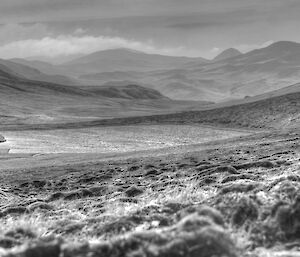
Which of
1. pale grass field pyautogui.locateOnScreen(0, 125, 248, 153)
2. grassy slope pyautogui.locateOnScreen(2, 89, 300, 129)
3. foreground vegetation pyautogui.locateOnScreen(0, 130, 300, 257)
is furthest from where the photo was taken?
grassy slope pyautogui.locateOnScreen(2, 89, 300, 129)

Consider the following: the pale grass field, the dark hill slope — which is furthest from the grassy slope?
the pale grass field

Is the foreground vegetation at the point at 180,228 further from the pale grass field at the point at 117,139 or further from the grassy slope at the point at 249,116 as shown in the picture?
the grassy slope at the point at 249,116

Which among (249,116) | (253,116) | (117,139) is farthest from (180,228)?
(249,116)

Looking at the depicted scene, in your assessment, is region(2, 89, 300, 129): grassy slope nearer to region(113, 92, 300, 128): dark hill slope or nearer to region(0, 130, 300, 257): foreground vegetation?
region(113, 92, 300, 128): dark hill slope

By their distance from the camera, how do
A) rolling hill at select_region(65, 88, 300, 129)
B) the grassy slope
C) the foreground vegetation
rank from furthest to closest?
the grassy slope → rolling hill at select_region(65, 88, 300, 129) → the foreground vegetation

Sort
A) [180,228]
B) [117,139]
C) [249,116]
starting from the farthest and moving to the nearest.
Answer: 1. [249,116]
2. [117,139]
3. [180,228]

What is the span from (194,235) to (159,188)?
15622 millimetres

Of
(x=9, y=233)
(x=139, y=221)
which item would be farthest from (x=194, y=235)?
(x=9, y=233)

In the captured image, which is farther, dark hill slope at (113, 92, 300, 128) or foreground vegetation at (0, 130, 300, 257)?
dark hill slope at (113, 92, 300, 128)

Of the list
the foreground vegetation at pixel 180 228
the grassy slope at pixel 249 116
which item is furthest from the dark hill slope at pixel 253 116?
the foreground vegetation at pixel 180 228

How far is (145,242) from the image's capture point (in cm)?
945

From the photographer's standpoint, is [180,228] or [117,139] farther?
[117,139]

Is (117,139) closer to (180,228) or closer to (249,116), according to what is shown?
(249,116)

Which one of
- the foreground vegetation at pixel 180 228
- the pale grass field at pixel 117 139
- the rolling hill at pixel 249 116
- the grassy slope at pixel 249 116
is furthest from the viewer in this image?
the grassy slope at pixel 249 116
